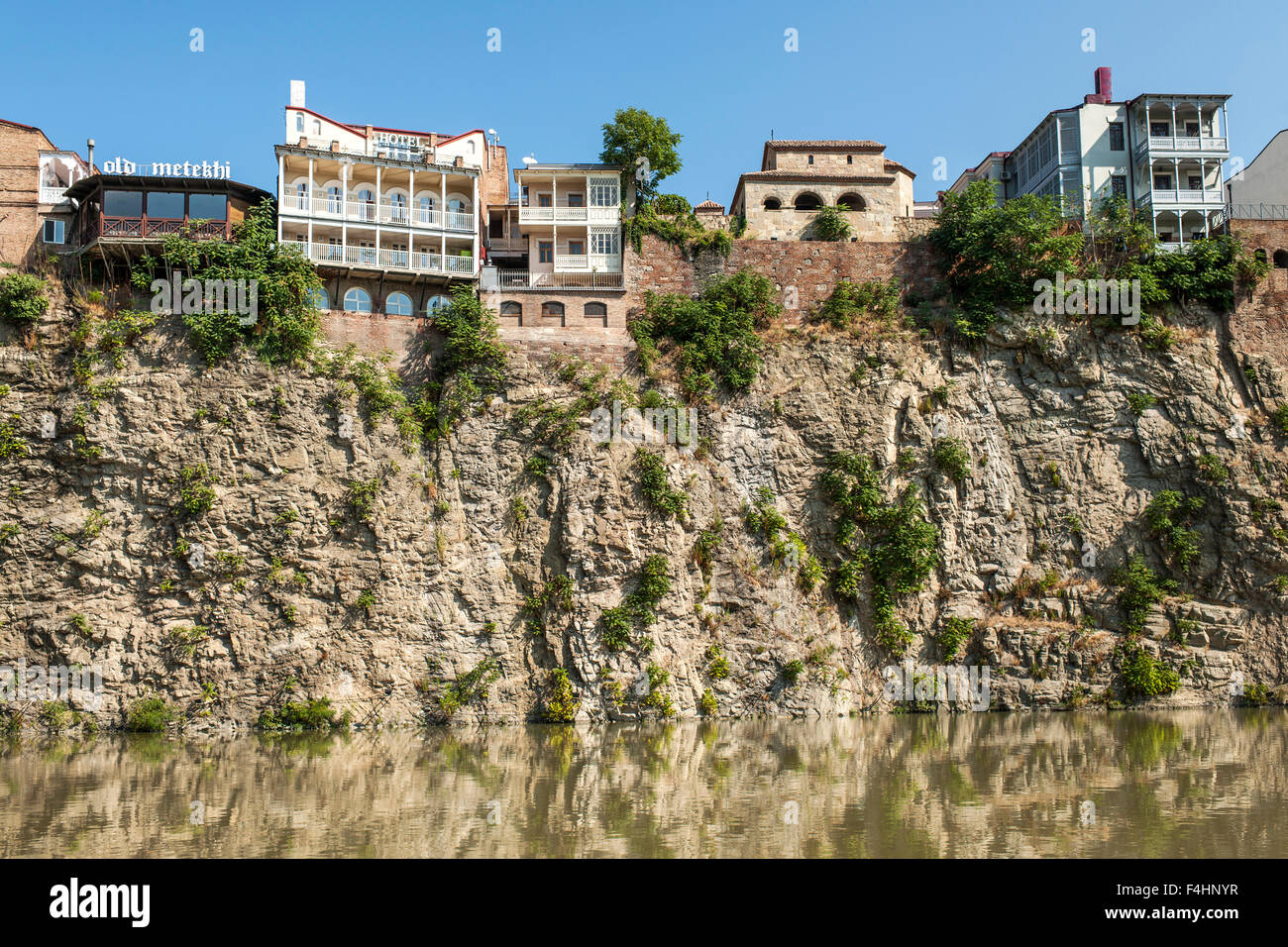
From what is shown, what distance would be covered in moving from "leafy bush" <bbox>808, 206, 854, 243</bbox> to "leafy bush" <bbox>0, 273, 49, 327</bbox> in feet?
86.0

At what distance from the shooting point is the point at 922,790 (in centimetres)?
1753

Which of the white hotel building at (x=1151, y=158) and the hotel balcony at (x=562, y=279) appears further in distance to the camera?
the white hotel building at (x=1151, y=158)

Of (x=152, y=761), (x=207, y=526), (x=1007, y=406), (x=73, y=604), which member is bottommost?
(x=152, y=761)

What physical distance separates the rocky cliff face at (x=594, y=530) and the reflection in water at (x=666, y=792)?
2.36 metres

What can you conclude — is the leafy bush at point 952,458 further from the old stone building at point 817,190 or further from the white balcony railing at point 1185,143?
the white balcony railing at point 1185,143

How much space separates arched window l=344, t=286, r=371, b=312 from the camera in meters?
33.1

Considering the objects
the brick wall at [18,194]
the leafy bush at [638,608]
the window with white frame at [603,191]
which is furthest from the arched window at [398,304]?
the leafy bush at [638,608]

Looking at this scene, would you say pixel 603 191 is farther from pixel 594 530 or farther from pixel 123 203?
pixel 123 203

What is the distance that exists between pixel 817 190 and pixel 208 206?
22.6 metres

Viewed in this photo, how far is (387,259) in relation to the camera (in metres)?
33.2

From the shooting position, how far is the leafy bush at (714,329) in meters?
31.8
